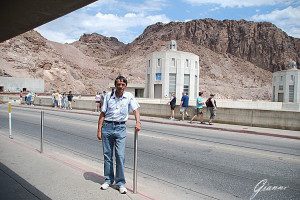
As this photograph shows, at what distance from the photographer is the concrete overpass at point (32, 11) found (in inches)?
218

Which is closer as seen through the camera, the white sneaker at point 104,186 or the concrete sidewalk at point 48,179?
the concrete sidewalk at point 48,179

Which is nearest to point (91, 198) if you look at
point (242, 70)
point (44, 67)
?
point (44, 67)

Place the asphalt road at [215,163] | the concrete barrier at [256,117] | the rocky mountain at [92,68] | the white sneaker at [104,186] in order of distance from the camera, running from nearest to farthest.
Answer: the white sneaker at [104,186] < the asphalt road at [215,163] < the concrete barrier at [256,117] < the rocky mountain at [92,68]

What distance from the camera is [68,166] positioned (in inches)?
314

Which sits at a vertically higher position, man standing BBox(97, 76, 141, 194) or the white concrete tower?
the white concrete tower

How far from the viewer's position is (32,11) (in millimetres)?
6191

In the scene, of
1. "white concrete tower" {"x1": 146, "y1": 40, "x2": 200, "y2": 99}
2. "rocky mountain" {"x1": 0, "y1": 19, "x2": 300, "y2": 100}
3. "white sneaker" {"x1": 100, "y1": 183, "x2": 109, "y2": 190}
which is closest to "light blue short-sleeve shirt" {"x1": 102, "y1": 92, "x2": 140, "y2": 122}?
"white sneaker" {"x1": 100, "y1": 183, "x2": 109, "y2": 190}

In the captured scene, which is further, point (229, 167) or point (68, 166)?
point (229, 167)

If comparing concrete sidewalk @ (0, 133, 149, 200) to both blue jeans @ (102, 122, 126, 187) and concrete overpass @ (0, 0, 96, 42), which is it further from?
concrete overpass @ (0, 0, 96, 42)

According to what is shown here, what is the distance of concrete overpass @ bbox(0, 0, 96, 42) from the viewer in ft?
18.2

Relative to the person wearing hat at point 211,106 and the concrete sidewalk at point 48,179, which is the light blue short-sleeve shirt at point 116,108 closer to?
the concrete sidewalk at point 48,179

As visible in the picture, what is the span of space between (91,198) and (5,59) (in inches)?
3322

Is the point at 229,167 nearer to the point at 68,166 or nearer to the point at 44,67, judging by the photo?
the point at 68,166

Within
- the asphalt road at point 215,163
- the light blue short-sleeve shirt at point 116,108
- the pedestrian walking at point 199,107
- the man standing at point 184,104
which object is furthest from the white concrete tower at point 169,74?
the light blue short-sleeve shirt at point 116,108
